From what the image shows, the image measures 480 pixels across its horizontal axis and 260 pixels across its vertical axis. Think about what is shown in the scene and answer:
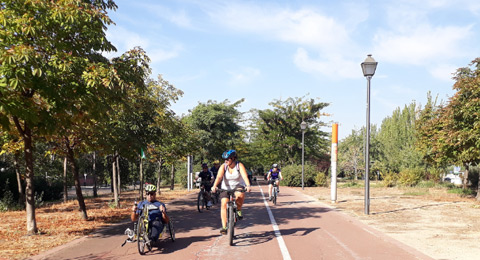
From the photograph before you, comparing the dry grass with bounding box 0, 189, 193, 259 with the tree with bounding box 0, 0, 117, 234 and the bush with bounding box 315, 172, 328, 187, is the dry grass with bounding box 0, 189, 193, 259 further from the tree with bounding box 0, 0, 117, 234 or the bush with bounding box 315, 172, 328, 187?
the bush with bounding box 315, 172, 328, 187

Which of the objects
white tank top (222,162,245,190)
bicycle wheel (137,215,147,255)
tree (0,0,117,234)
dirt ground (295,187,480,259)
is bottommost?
dirt ground (295,187,480,259)

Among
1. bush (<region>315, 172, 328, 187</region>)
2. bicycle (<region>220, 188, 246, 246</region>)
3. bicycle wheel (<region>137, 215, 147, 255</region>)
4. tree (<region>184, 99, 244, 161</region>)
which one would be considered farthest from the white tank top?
tree (<region>184, 99, 244, 161</region>)

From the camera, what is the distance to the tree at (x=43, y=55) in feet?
22.5

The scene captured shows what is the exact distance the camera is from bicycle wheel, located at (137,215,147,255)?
22.4 ft

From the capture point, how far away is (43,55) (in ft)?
25.8

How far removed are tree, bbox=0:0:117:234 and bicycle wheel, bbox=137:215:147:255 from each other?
284 cm

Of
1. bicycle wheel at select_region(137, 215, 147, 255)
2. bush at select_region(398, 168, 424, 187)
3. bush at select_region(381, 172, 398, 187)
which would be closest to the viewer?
bicycle wheel at select_region(137, 215, 147, 255)

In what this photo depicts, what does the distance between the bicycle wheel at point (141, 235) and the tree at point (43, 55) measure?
2837 millimetres

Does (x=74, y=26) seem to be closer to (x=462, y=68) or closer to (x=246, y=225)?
(x=246, y=225)

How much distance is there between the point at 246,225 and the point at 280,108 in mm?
39508

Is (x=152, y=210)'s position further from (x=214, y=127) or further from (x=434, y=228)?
(x=214, y=127)

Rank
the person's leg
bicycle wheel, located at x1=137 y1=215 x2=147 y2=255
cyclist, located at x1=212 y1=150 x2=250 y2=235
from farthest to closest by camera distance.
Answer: cyclist, located at x1=212 y1=150 x2=250 y2=235 < the person's leg < bicycle wheel, located at x1=137 y1=215 x2=147 y2=255

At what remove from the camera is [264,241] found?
8.04 metres

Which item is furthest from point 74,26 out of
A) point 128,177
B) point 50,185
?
point 128,177
